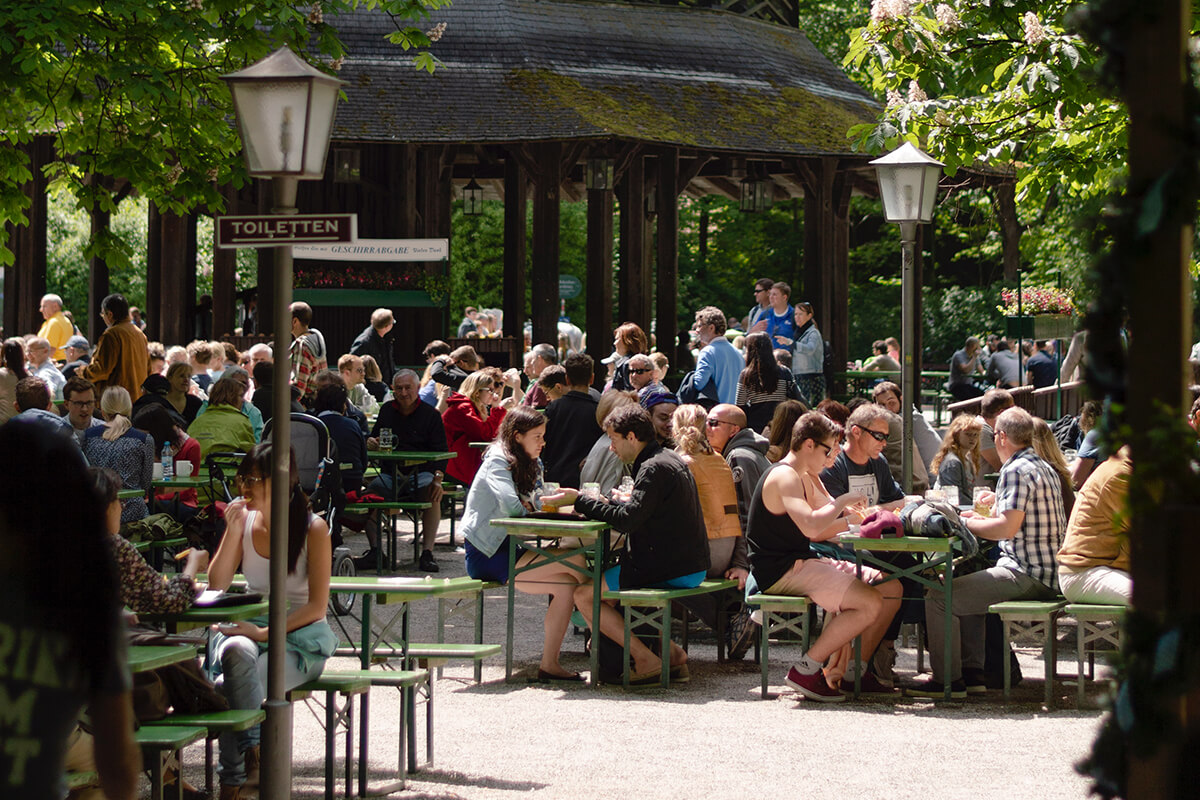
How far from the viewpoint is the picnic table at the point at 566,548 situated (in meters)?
8.70

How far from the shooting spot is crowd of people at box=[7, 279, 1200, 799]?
21.5ft

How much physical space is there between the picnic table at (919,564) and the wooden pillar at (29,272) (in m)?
16.8

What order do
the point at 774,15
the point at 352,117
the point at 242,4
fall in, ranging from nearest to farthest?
the point at 242,4, the point at 352,117, the point at 774,15

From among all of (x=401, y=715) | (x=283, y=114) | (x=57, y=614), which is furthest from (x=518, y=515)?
(x=57, y=614)

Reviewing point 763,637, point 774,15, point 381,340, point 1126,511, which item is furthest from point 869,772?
point 774,15

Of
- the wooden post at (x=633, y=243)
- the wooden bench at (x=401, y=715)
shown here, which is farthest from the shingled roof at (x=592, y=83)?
the wooden bench at (x=401, y=715)

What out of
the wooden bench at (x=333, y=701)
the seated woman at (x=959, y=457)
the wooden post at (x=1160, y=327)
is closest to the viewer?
the wooden post at (x=1160, y=327)

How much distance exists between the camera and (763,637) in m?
8.41

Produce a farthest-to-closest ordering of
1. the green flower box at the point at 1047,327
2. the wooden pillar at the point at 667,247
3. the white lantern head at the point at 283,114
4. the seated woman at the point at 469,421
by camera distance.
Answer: the wooden pillar at the point at 667,247 → the green flower box at the point at 1047,327 → the seated woman at the point at 469,421 → the white lantern head at the point at 283,114

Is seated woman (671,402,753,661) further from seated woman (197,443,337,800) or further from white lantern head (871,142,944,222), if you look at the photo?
seated woman (197,443,337,800)

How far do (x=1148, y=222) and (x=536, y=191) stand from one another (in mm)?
18627

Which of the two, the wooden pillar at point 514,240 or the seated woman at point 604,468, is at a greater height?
the wooden pillar at point 514,240

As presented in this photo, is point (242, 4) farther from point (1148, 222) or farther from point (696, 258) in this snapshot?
point (696, 258)

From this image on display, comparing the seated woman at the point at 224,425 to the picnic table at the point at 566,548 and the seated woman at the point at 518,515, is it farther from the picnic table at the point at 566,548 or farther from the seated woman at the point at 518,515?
the picnic table at the point at 566,548
